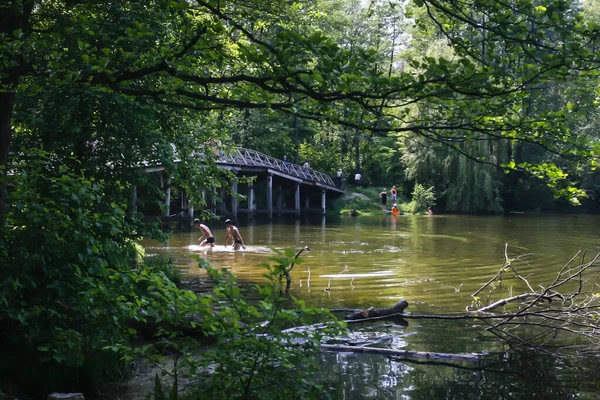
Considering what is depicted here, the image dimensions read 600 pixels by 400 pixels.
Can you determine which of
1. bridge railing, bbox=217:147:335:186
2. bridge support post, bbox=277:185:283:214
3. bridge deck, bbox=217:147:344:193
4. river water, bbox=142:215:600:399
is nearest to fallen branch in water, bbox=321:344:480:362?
river water, bbox=142:215:600:399

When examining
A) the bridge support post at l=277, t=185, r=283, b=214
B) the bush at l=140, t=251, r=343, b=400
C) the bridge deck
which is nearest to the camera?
the bush at l=140, t=251, r=343, b=400

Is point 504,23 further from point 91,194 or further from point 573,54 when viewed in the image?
point 91,194

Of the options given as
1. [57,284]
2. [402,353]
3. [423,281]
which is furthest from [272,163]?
[57,284]

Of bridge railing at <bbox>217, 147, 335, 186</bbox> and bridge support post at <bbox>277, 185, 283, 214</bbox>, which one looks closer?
bridge railing at <bbox>217, 147, 335, 186</bbox>

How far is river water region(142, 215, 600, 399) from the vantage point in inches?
259

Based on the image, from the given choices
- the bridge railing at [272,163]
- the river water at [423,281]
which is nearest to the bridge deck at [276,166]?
the bridge railing at [272,163]

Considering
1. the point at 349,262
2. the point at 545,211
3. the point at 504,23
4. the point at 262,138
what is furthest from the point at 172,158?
the point at 545,211

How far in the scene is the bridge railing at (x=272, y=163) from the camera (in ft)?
111

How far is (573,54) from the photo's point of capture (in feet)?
14.5

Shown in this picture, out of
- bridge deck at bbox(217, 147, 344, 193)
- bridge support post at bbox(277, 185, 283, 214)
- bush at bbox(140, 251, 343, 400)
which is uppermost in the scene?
bridge deck at bbox(217, 147, 344, 193)

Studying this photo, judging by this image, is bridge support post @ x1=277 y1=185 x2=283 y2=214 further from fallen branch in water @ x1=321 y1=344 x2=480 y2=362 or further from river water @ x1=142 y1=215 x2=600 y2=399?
fallen branch in water @ x1=321 y1=344 x2=480 y2=362

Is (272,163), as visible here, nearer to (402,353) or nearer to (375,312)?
(375,312)

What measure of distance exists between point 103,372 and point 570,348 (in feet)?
18.6

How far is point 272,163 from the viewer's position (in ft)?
127
